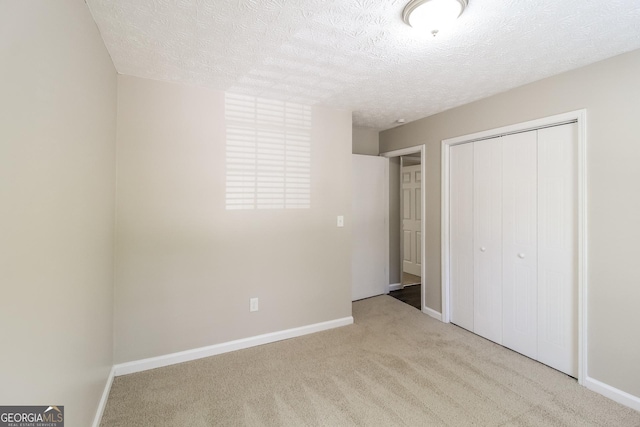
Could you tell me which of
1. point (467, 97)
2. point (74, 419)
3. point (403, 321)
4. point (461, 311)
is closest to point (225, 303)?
point (74, 419)

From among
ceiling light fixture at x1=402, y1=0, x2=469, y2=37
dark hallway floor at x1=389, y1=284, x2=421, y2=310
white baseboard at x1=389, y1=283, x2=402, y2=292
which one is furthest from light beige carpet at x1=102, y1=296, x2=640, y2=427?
ceiling light fixture at x1=402, y1=0, x2=469, y2=37

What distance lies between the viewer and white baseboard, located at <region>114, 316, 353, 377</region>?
2230 millimetres

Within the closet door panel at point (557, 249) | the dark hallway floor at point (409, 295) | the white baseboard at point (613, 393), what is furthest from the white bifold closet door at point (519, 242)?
the dark hallway floor at point (409, 295)

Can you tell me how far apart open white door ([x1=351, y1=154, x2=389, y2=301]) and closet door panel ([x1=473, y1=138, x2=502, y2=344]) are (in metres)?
1.37

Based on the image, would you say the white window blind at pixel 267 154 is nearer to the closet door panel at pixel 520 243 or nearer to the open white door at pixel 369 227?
the open white door at pixel 369 227

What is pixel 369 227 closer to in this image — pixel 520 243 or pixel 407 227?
pixel 407 227

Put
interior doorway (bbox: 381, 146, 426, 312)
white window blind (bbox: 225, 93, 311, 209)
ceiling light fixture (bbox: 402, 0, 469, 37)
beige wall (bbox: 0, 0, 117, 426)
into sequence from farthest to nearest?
1. interior doorway (bbox: 381, 146, 426, 312)
2. white window blind (bbox: 225, 93, 311, 209)
3. ceiling light fixture (bbox: 402, 0, 469, 37)
4. beige wall (bbox: 0, 0, 117, 426)

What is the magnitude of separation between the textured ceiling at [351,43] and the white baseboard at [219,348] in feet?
7.36

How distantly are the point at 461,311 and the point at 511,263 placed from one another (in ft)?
2.58

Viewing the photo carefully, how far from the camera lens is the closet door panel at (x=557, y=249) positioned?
218 cm

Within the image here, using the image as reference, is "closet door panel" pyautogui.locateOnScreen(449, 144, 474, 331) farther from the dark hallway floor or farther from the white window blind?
the white window blind

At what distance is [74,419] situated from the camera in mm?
1321

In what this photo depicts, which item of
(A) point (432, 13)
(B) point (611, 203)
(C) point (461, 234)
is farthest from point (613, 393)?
(A) point (432, 13)

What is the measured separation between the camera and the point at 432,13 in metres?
1.41
